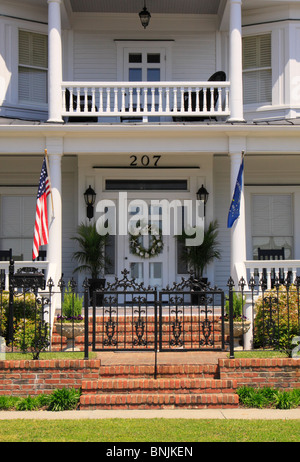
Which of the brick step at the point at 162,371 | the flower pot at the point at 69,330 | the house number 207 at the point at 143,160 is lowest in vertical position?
the brick step at the point at 162,371

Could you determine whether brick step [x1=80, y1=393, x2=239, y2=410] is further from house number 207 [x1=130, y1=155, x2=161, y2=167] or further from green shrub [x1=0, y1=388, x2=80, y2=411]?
house number 207 [x1=130, y1=155, x2=161, y2=167]

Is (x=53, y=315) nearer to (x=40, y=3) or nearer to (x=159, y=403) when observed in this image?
(x=159, y=403)

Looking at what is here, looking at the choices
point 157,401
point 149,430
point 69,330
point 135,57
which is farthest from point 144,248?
point 149,430

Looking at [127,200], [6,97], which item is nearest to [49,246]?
[127,200]

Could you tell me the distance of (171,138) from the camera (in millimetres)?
12898

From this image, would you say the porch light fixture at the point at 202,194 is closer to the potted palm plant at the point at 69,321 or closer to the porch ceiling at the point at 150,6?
the porch ceiling at the point at 150,6

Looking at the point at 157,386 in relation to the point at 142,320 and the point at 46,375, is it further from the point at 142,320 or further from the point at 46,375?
the point at 46,375

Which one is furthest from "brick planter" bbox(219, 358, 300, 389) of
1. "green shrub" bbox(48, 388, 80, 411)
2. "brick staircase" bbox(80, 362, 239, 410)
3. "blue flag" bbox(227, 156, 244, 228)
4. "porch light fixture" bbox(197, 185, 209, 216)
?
"porch light fixture" bbox(197, 185, 209, 216)

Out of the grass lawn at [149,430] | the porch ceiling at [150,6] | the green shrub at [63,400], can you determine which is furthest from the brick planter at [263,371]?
the porch ceiling at [150,6]

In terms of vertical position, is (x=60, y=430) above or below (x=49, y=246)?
below

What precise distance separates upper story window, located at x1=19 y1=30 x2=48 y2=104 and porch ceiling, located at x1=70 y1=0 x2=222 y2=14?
1271mm

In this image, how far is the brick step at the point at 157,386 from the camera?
8023 millimetres

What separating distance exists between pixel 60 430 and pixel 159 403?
1.70 metres

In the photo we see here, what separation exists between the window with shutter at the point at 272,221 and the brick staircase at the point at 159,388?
7377 millimetres
